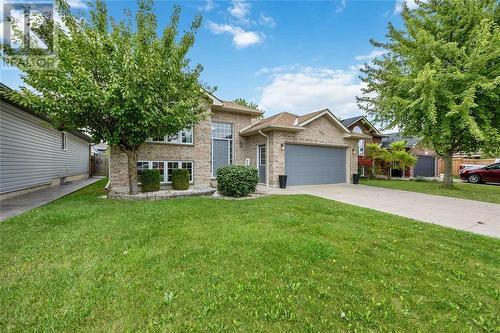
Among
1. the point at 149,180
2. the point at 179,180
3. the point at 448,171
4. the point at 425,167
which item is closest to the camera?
the point at 149,180

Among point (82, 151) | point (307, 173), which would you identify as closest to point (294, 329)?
point (307, 173)

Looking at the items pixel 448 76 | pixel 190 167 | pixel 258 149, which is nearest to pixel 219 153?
pixel 258 149

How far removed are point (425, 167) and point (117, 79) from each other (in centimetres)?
2672

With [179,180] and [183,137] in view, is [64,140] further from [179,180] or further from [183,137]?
[179,180]

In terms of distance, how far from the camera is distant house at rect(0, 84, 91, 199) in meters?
8.04

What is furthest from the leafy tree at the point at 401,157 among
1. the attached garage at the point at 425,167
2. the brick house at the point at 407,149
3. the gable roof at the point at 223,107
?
the gable roof at the point at 223,107

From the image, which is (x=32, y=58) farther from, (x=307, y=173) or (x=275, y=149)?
(x=307, y=173)

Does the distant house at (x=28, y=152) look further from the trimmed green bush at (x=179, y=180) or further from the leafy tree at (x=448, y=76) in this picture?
the leafy tree at (x=448, y=76)

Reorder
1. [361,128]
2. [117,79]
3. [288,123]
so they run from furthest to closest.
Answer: [361,128], [288,123], [117,79]

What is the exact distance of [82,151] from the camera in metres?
17.8

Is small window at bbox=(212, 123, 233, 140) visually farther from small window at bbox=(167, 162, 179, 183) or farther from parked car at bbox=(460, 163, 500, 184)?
parked car at bbox=(460, 163, 500, 184)

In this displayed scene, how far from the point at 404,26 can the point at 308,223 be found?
1340 centimetres

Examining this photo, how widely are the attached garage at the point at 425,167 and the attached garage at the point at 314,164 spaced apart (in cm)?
1303

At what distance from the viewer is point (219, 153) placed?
42.3 feet
